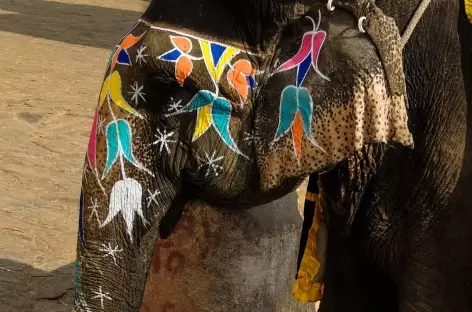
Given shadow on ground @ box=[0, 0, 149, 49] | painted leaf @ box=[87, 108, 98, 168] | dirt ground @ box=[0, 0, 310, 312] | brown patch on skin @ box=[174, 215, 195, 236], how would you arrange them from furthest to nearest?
shadow on ground @ box=[0, 0, 149, 49]
dirt ground @ box=[0, 0, 310, 312]
brown patch on skin @ box=[174, 215, 195, 236]
painted leaf @ box=[87, 108, 98, 168]

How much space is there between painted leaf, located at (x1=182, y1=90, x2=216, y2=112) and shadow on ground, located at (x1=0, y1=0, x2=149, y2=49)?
4973 millimetres

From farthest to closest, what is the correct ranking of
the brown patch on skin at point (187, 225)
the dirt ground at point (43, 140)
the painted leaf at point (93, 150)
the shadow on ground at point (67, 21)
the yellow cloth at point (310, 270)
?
the shadow on ground at point (67, 21) < the dirt ground at point (43, 140) < the brown patch on skin at point (187, 225) < the yellow cloth at point (310, 270) < the painted leaf at point (93, 150)

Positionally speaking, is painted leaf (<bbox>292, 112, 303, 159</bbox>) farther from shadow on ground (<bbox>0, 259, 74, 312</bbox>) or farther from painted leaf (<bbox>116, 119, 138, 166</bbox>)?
shadow on ground (<bbox>0, 259, 74, 312</bbox>)

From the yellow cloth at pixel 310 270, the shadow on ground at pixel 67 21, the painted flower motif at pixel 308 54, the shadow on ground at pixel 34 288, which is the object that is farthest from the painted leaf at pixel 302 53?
the shadow on ground at pixel 67 21

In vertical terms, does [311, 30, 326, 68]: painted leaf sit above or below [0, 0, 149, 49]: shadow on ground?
above

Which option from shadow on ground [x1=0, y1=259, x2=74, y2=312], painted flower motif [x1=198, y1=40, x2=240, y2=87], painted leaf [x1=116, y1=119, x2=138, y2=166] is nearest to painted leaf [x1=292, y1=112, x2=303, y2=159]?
painted flower motif [x1=198, y1=40, x2=240, y2=87]

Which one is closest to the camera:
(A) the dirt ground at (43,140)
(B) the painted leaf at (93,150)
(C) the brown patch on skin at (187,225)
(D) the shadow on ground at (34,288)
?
(B) the painted leaf at (93,150)

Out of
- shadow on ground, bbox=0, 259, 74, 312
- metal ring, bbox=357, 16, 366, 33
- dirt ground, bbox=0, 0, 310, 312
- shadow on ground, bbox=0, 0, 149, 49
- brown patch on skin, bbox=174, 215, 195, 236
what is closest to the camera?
metal ring, bbox=357, 16, 366, 33

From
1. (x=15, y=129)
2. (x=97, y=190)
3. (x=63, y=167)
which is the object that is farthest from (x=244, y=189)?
Answer: (x=15, y=129)

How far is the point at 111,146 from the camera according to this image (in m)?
1.14

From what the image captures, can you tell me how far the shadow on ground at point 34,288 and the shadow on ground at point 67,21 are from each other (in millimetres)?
3639

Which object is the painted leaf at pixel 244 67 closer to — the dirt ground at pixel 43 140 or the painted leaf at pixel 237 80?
the painted leaf at pixel 237 80

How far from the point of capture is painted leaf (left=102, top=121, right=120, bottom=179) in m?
1.13

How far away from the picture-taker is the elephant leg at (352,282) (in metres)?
1.42
